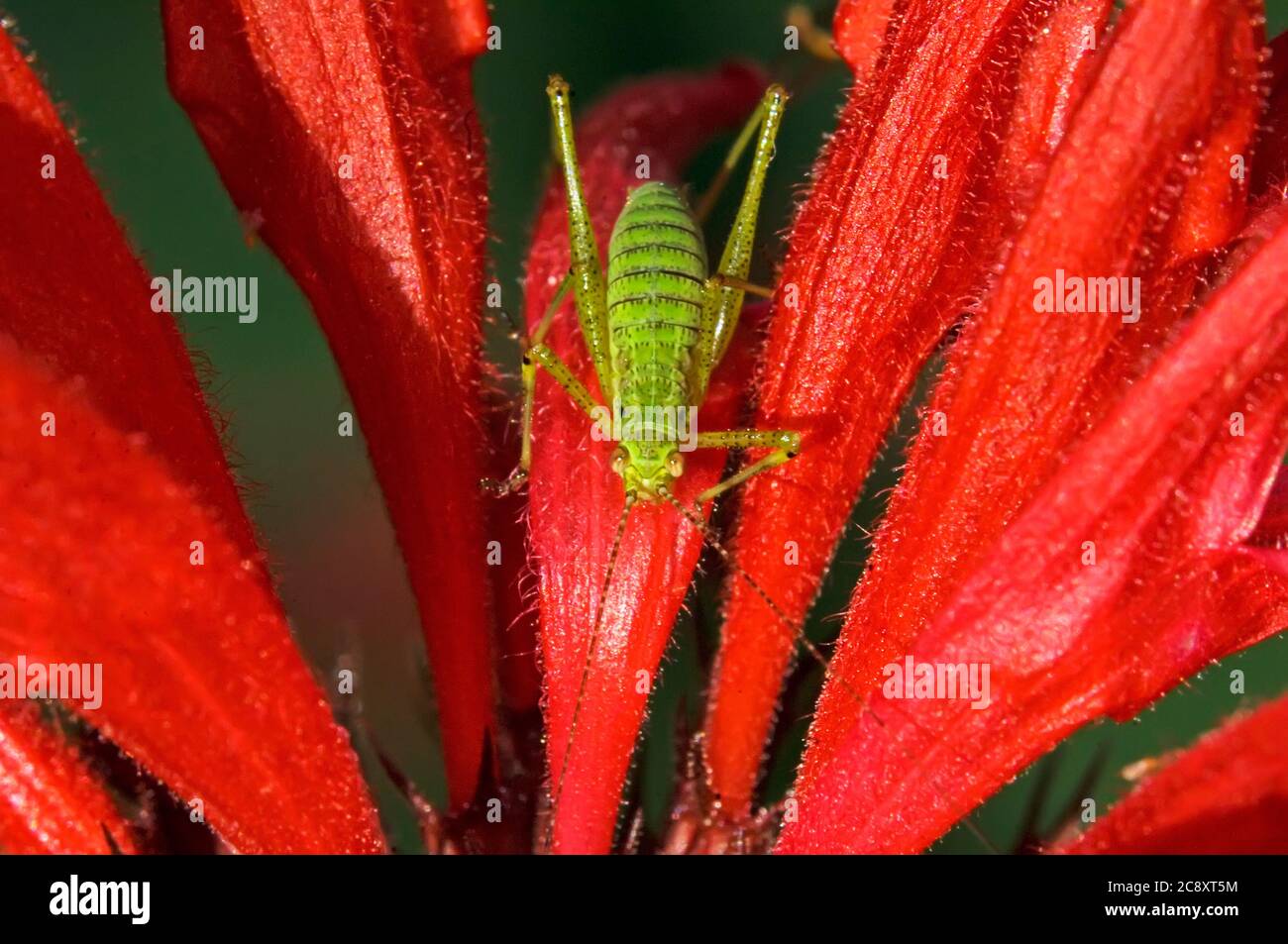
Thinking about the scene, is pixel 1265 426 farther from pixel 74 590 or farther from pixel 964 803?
pixel 74 590

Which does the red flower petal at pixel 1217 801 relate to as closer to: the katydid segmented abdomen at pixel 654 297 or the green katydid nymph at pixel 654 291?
the green katydid nymph at pixel 654 291

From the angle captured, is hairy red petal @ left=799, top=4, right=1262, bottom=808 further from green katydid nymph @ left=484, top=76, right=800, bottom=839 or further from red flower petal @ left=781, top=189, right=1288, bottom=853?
green katydid nymph @ left=484, top=76, right=800, bottom=839

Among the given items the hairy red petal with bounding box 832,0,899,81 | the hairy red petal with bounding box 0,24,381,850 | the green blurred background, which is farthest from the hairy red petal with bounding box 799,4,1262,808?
the hairy red petal with bounding box 0,24,381,850

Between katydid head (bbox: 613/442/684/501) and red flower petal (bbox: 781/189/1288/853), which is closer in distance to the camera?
red flower petal (bbox: 781/189/1288/853)

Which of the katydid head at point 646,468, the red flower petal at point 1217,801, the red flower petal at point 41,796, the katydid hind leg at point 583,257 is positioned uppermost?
the katydid hind leg at point 583,257

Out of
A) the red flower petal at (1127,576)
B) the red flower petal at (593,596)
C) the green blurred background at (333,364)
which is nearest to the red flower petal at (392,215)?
the red flower petal at (593,596)

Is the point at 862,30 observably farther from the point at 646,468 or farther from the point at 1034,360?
the point at 646,468
